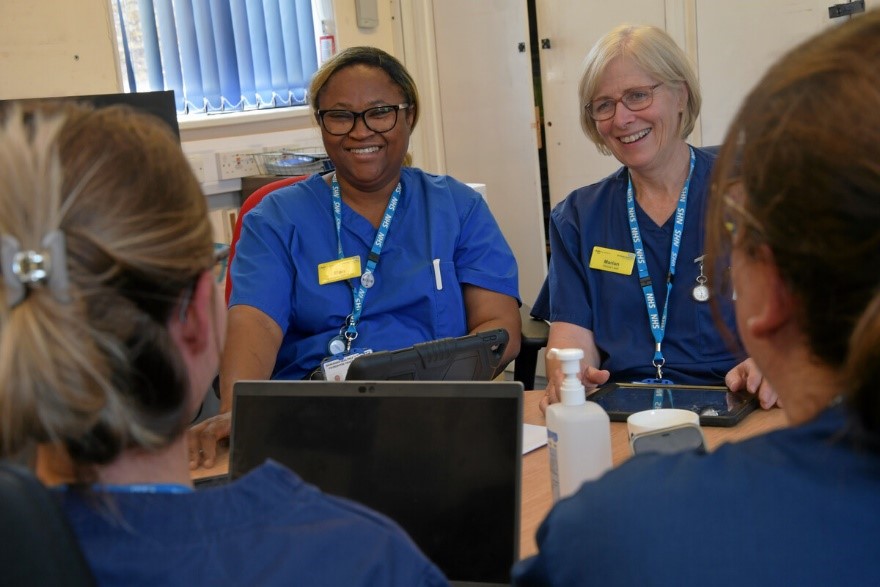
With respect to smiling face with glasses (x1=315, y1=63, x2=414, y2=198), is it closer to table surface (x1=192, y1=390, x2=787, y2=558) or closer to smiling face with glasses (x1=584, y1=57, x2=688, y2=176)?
smiling face with glasses (x1=584, y1=57, x2=688, y2=176)

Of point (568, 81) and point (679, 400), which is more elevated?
point (568, 81)

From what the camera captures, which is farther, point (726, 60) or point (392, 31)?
point (392, 31)

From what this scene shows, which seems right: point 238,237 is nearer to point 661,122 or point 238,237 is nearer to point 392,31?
point 661,122

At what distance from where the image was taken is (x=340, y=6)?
13.6 ft

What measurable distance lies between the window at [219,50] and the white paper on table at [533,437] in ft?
8.45

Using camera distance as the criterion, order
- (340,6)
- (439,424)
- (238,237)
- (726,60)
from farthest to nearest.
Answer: (340,6) < (726,60) < (238,237) < (439,424)

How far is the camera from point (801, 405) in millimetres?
772

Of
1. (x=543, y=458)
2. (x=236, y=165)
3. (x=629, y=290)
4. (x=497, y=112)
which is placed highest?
(x=497, y=112)

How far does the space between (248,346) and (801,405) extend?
150 cm

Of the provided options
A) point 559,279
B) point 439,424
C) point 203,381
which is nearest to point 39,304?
point 203,381

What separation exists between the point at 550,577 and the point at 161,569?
31 centimetres

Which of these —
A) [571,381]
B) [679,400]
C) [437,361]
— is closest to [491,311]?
[679,400]

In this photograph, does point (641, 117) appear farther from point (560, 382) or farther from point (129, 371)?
point (129, 371)

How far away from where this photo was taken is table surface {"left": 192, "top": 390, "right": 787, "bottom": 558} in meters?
1.33
